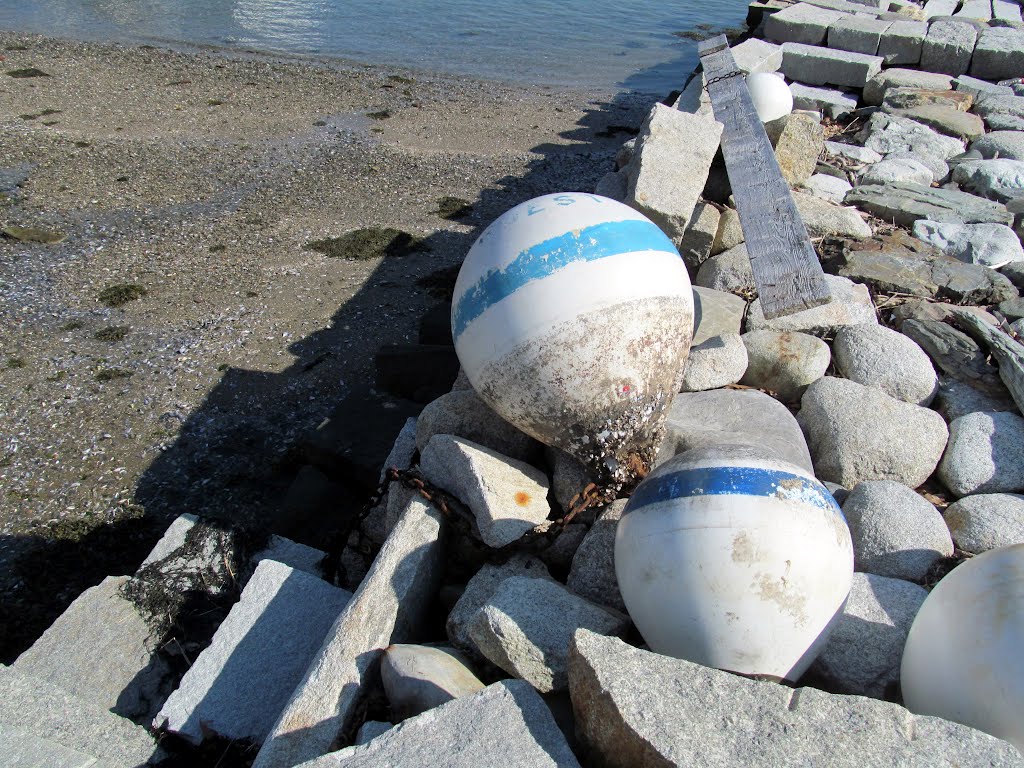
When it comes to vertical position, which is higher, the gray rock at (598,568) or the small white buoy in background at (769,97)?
the small white buoy in background at (769,97)

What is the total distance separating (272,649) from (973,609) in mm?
2756

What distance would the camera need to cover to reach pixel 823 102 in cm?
1002

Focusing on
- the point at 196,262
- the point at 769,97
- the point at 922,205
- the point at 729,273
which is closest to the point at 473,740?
the point at 729,273

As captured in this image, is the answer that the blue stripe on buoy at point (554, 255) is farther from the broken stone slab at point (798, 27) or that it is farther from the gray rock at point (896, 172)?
the broken stone slab at point (798, 27)

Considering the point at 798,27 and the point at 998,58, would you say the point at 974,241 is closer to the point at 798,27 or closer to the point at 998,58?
the point at 998,58

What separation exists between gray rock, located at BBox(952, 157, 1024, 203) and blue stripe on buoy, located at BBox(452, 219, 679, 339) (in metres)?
5.42

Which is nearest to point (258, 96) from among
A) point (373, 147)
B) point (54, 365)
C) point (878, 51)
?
point (373, 147)

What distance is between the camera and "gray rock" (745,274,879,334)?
487 cm

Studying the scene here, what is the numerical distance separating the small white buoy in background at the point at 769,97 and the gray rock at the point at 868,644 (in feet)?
16.5

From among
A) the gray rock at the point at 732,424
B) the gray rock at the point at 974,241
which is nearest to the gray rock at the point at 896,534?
the gray rock at the point at 732,424

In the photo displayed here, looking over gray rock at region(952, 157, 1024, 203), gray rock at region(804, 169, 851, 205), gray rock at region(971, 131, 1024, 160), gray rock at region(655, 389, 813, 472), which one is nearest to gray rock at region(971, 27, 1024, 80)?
gray rock at region(971, 131, 1024, 160)

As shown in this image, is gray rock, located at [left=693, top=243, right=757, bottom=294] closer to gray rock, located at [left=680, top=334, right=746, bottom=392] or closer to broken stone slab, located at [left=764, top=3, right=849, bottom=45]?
gray rock, located at [left=680, top=334, right=746, bottom=392]

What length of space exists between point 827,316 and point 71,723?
442cm

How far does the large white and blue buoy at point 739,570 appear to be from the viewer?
8.70 ft
